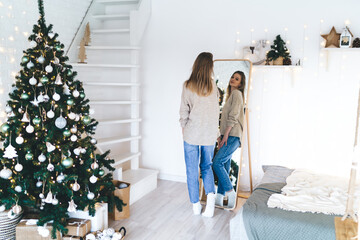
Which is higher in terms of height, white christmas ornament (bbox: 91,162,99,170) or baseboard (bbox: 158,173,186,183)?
white christmas ornament (bbox: 91,162,99,170)

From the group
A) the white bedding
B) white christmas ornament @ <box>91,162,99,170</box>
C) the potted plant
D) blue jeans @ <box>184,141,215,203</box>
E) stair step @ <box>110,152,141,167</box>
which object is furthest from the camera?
stair step @ <box>110,152,141,167</box>

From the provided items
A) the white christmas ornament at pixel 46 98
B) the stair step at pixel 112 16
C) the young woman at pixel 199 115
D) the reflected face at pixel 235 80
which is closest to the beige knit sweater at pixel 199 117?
the young woman at pixel 199 115

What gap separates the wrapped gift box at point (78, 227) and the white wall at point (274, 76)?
1921mm

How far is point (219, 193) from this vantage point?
3.55m

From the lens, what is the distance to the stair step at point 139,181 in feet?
A: 11.9

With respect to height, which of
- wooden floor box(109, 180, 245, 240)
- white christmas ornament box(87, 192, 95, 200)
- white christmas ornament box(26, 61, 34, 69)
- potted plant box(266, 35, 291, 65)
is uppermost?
potted plant box(266, 35, 291, 65)

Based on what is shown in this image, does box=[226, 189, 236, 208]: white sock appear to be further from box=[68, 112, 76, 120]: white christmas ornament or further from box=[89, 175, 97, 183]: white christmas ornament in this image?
box=[68, 112, 76, 120]: white christmas ornament

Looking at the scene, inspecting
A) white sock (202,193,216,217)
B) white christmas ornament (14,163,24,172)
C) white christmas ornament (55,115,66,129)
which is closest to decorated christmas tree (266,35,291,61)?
white sock (202,193,216,217)

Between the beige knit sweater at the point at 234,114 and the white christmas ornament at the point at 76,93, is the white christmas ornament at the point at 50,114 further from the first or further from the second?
the beige knit sweater at the point at 234,114

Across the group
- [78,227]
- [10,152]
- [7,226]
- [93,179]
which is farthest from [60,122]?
[7,226]

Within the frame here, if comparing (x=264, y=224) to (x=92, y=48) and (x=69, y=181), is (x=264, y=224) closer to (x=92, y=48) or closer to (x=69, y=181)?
(x=69, y=181)

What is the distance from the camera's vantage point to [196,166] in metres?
3.21

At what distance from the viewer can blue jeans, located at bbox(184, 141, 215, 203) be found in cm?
320

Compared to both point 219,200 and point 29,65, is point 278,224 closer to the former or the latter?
point 219,200
